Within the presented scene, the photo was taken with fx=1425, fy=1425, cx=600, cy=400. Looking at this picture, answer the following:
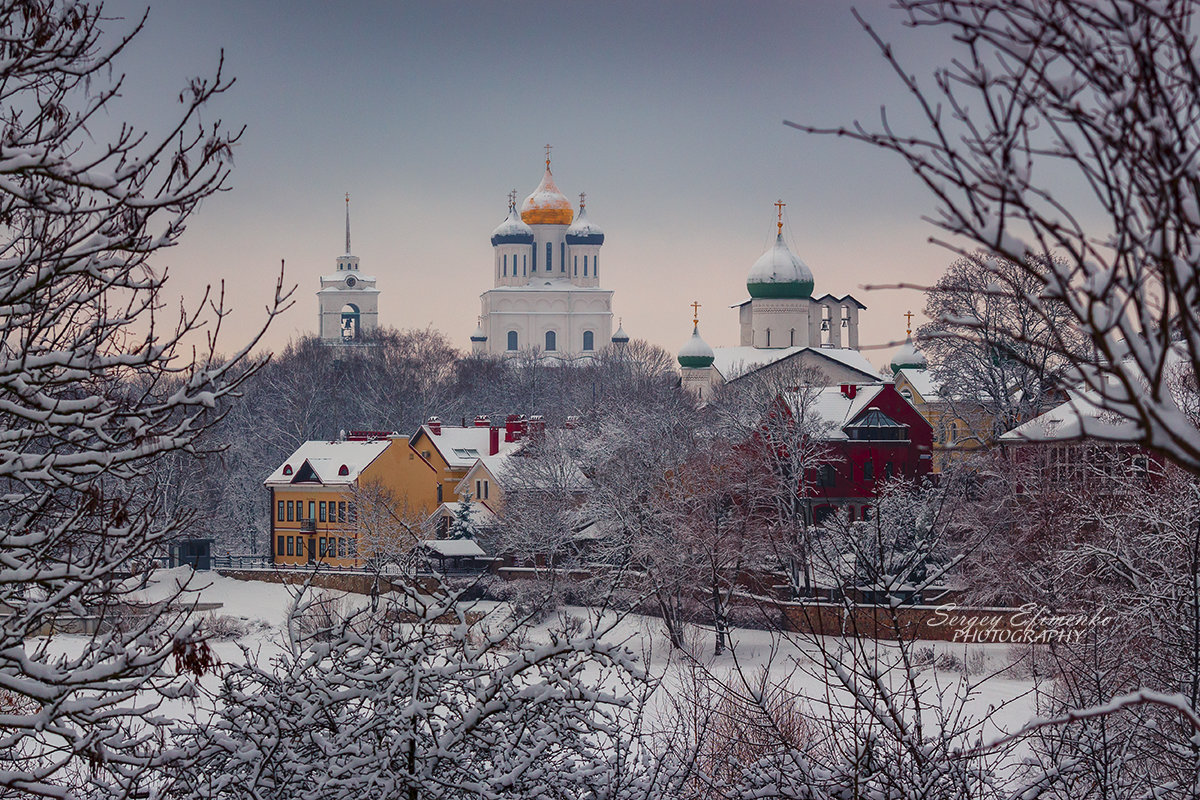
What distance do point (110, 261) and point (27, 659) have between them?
1877 mm

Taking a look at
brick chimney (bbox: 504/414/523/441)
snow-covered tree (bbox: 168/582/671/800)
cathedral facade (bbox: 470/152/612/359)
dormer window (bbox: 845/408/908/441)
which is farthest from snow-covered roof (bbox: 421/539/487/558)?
cathedral facade (bbox: 470/152/612/359)

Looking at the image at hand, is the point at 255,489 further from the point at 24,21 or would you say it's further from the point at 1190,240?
the point at 1190,240

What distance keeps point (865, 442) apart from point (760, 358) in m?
29.7

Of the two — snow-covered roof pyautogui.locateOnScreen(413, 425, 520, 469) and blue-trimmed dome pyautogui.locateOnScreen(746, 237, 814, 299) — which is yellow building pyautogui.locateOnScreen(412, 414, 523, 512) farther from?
blue-trimmed dome pyautogui.locateOnScreen(746, 237, 814, 299)

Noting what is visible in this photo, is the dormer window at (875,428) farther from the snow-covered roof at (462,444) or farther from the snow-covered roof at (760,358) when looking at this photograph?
the snow-covered roof at (760,358)

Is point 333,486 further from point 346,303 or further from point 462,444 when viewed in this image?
point 346,303

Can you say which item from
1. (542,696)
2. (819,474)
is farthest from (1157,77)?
(819,474)

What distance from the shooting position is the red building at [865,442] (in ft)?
139

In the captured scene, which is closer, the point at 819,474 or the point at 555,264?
the point at 819,474

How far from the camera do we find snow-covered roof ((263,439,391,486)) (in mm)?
47125

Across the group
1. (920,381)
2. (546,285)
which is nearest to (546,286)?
(546,285)

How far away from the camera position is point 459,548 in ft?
133

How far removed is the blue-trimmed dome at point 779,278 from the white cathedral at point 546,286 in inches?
1182

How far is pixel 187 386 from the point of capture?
263 inches
